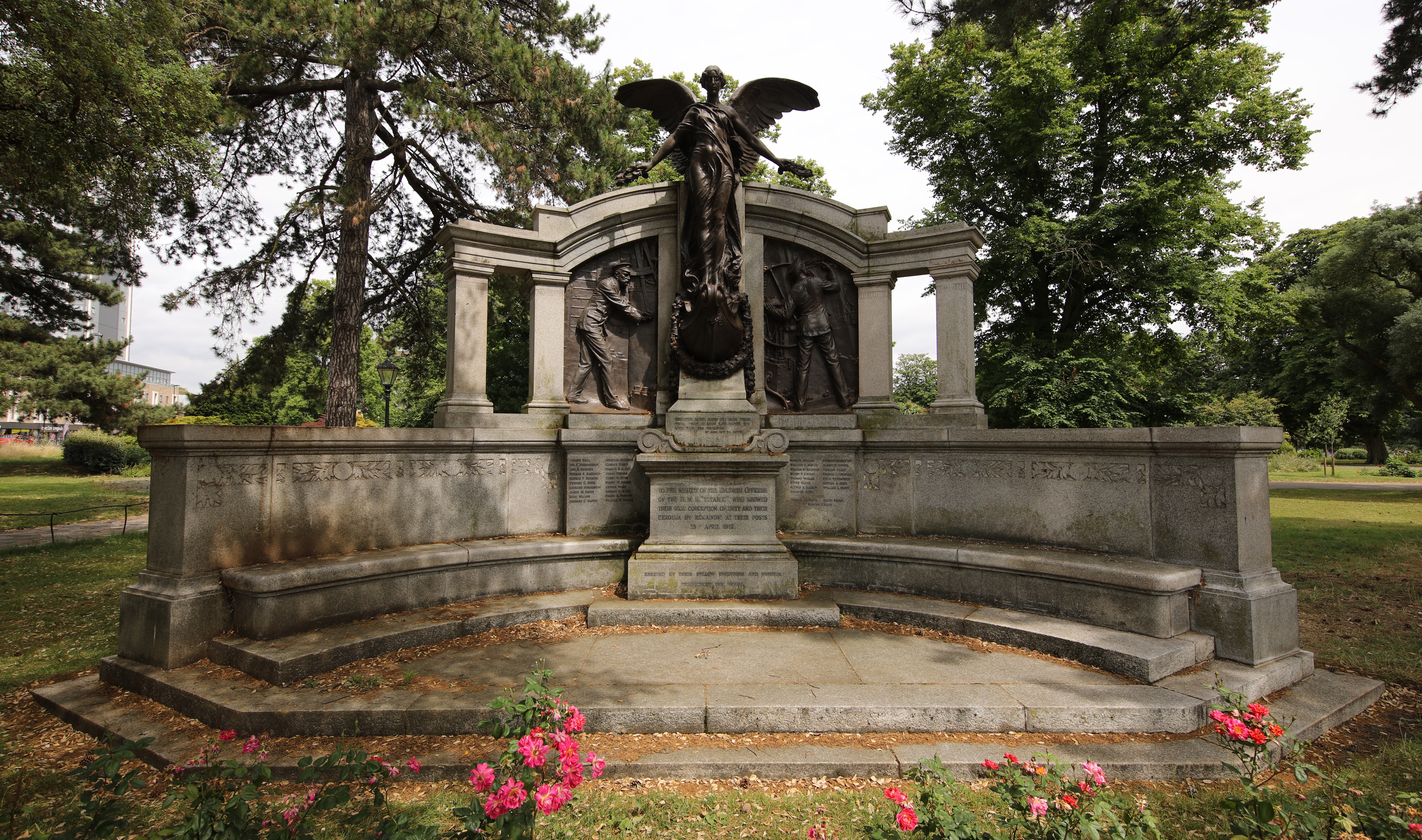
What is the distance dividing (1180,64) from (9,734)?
2394 centimetres

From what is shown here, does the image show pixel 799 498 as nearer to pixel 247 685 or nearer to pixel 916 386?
pixel 247 685

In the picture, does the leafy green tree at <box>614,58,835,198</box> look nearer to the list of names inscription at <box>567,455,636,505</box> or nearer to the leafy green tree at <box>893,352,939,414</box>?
the list of names inscription at <box>567,455,636,505</box>

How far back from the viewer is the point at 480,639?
541 centimetres

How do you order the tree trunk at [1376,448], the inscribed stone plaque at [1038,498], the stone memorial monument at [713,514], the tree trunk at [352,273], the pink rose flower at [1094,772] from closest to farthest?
1. the pink rose flower at [1094,772]
2. the stone memorial monument at [713,514]
3. the inscribed stone plaque at [1038,498]
4. the tree trunk at [352,273]
5. the tree trunk at [1376,448]

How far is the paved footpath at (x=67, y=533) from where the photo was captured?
11.8 m

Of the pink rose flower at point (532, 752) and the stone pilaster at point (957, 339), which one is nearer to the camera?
the pink rose flower at point (532, 752)

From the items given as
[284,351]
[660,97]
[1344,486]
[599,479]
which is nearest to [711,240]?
[660,97]

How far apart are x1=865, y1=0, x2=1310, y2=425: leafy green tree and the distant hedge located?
120ft

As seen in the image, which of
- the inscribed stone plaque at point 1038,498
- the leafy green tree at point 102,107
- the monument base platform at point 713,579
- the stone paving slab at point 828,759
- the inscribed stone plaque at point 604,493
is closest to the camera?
the stone paving slab at point 828,759

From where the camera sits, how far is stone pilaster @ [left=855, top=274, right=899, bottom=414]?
7.71m

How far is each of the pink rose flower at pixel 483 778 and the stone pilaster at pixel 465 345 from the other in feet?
18.2

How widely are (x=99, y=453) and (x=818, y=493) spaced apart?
1413 inches

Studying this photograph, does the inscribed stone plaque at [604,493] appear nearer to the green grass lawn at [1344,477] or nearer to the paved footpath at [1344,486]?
the paved footpath at [1344,486]

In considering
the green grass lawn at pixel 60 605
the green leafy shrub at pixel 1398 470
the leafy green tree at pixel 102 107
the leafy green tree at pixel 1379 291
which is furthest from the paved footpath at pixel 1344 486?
the leafy green tree at pixel 102 107
